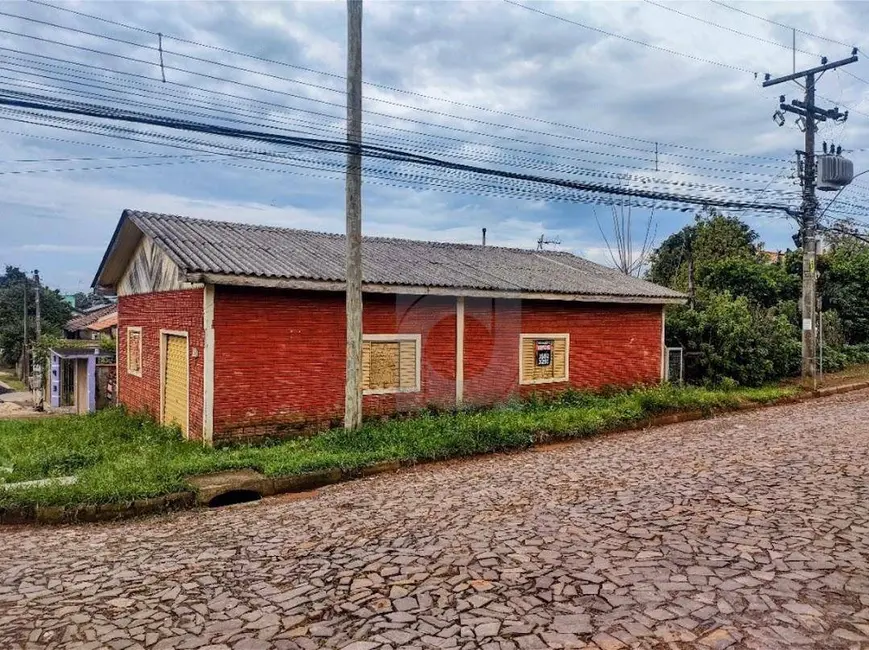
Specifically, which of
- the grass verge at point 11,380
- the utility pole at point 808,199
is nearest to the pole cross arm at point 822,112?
the utility pole at point 808,199

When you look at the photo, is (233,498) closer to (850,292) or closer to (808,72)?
(808,72)

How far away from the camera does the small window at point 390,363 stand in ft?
39.7

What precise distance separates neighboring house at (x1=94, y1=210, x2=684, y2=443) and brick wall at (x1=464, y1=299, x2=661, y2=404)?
3 centimetres

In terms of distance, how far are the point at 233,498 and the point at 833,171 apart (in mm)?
18070

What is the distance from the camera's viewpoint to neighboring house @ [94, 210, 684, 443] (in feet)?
35.1

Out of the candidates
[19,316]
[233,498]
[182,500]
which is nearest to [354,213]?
[233,498]

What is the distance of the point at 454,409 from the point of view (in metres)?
13.0

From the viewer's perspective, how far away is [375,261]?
13.8m

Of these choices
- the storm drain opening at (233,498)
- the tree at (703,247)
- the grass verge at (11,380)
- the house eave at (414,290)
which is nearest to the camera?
the storm drain opening at (233,498)

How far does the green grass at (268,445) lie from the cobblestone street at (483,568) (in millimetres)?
745

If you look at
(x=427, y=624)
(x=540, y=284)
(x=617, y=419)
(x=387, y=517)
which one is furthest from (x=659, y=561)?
(x=540, y=284)

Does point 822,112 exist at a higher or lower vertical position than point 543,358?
higher

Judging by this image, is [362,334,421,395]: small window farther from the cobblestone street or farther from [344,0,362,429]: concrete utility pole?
the cobblestone street

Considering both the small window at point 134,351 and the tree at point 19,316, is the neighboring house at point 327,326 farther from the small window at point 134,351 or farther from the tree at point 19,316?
the tree at point 19,316
